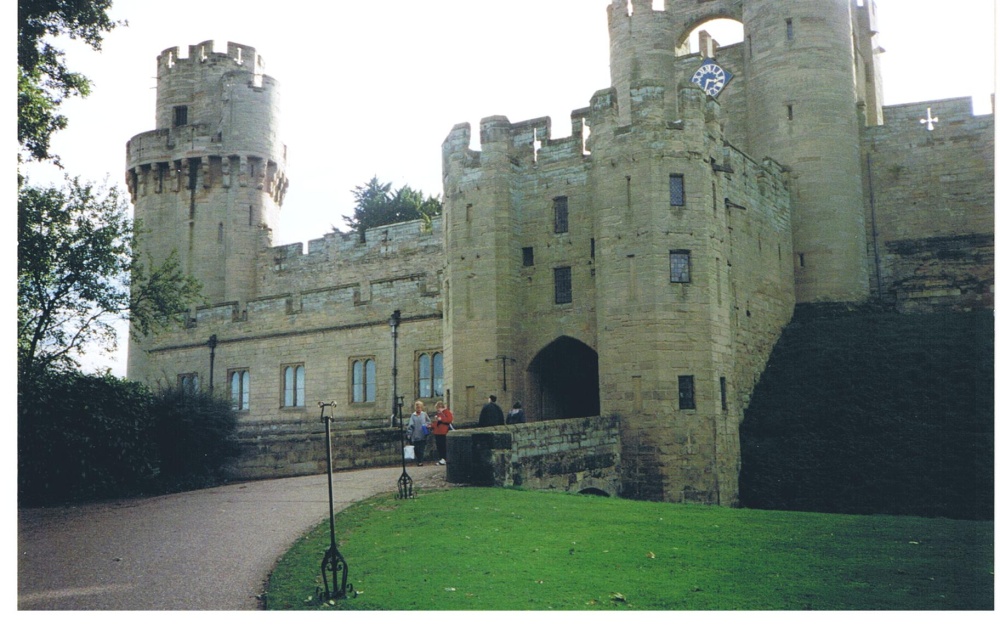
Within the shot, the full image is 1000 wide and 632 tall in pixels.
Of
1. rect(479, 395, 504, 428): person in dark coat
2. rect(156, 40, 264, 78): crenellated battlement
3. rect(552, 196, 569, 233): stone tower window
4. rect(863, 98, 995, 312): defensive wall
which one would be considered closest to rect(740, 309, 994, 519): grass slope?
rect(863, 98, 995, 312): defensive wall

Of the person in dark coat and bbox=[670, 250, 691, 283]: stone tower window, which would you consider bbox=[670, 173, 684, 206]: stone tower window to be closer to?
bbox=[670, 250, 691, 283]: stone tower window

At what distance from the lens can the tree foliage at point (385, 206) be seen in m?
48.1

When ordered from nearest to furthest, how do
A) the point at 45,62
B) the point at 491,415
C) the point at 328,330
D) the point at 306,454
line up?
the point at 45,62 < the point at 306,454 < the point at 491,415 < the point at 328,330

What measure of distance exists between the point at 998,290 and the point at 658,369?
1099 cm

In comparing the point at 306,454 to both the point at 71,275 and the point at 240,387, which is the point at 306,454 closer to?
the point at 71,275

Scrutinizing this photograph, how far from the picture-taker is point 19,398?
14.0 m

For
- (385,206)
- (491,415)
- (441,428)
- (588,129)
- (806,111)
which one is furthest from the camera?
(385,206)

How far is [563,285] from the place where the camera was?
73.3 feet

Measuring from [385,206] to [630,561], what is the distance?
1615 inches

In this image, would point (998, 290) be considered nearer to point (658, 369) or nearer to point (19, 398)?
point (658, 369)

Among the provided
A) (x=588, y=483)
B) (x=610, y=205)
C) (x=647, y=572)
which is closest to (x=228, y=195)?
(x=610, y=205)

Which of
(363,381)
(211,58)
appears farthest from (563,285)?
(211,58)

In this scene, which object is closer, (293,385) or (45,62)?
(45,62)

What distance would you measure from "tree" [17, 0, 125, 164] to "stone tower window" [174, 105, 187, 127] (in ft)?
81.7
